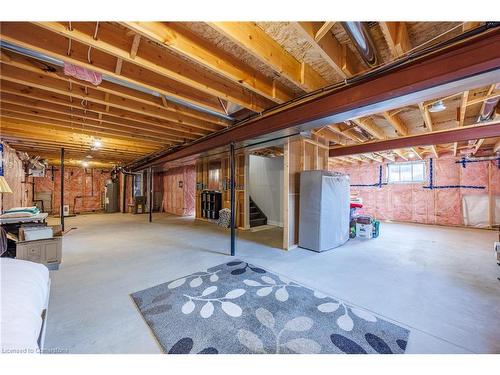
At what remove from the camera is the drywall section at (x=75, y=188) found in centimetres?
898

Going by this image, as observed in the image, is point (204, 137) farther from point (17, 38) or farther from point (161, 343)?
point (161, 343)

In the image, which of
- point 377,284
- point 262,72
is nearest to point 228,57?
point 262,72

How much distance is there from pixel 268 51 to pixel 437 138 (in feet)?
13.1

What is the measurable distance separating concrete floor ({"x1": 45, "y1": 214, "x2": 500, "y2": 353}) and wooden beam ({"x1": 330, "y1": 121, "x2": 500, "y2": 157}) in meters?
2.13

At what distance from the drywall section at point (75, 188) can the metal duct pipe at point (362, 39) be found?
12.4m

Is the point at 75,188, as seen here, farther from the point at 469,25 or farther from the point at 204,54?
the point at 469,25

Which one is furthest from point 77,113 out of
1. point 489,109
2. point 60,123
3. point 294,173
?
point 489,109

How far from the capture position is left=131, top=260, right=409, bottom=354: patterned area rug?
57.6 inches

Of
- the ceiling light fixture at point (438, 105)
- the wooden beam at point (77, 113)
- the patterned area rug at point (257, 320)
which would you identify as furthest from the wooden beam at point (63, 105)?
the ceiling light fixture at point (438, 105)

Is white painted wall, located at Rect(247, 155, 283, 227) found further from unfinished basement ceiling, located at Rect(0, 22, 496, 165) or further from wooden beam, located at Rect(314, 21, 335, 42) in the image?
wooden beam, located at Rect(314, 21, 335, 42)

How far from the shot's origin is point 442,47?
59.1 inches

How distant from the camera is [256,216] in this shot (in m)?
6.44

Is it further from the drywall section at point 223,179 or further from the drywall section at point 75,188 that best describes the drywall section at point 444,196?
the drywall section at point 75,188

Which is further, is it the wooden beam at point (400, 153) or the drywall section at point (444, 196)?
the wooden beam at point (400, 153)
